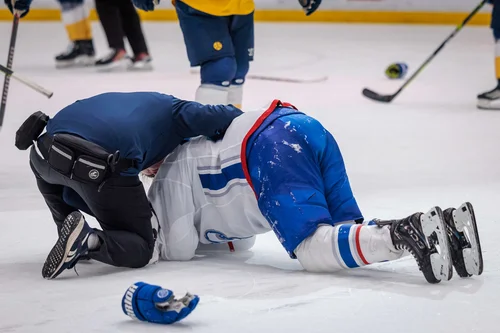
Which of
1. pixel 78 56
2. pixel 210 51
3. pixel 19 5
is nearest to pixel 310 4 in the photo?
pixel 210 51

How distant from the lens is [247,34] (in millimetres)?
3787

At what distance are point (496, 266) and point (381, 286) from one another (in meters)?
0.35

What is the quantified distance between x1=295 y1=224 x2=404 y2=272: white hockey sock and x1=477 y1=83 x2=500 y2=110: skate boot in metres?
3.03

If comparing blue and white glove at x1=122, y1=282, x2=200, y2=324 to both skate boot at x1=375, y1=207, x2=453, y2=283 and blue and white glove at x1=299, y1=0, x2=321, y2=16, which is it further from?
blue and white glove at x1=299, y1=0, x2=321, y2=16

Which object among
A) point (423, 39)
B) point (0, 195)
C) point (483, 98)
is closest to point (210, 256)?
point (0, 195)

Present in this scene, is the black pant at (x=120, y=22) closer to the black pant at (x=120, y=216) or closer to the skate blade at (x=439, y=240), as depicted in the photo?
the black pant at (x=120, y=216)

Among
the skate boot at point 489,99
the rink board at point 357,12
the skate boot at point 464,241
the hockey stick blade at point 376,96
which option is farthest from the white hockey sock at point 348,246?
the rink board at point 357,12

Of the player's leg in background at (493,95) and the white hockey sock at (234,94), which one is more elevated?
the white hockey sock at (234,94)

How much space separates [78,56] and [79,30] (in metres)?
0.18

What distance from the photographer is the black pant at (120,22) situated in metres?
6.30

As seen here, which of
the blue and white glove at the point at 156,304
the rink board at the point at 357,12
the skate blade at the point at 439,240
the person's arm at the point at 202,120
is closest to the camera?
the blue and white glove at the point at 156,304

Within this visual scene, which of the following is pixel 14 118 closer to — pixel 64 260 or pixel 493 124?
pixel 493 124

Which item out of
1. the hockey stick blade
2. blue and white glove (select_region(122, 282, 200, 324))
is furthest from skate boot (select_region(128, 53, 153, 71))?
blue and white glove (select_region(122, 282, 200, 324))

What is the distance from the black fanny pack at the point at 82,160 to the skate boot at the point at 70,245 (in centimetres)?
10
